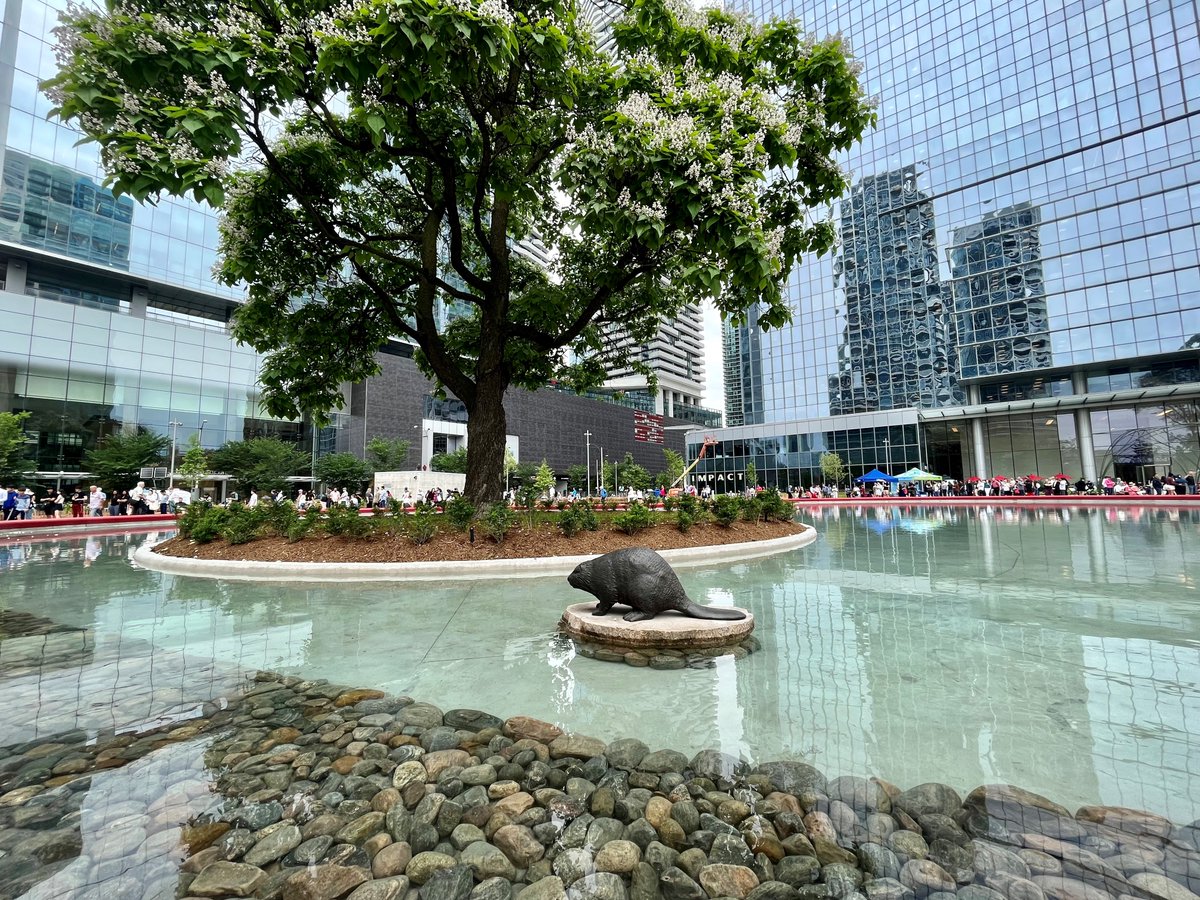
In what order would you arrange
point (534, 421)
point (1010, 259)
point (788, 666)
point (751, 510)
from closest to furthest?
point (788, 666) → point (751, 510) → point (1010, 259) → point (534, 421)

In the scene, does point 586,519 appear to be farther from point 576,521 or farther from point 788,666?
point 788,666

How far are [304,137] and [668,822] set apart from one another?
13.5 metres

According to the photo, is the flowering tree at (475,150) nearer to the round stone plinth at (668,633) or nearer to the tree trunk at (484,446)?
the tree trunk at (484,446)

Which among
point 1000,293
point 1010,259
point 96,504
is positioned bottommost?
point 96,504

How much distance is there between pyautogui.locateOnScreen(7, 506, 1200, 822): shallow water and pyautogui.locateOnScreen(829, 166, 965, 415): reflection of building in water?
173 feet

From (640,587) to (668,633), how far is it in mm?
590

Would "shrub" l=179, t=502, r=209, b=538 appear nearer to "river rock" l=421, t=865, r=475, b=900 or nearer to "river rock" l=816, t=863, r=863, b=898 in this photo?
"river rock" l=421, t=865, r=475, b=900

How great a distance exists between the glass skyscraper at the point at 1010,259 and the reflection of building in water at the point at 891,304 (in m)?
0.19

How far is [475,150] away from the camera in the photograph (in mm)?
10375

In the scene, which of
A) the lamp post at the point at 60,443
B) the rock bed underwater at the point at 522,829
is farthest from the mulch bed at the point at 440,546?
the lamp post at the point at 60,443

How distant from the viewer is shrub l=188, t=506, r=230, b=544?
38.8ft

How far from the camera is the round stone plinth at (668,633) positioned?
16.3 feet

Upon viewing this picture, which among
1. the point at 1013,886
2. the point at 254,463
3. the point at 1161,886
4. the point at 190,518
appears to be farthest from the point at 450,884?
the point at 254,463

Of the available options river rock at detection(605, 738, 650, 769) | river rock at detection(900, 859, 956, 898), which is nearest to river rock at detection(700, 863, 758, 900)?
river rock at detection(900, 859, 956, 898)
